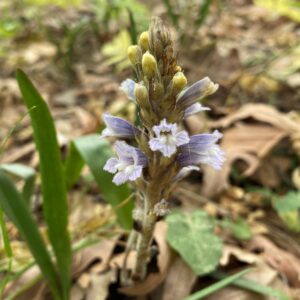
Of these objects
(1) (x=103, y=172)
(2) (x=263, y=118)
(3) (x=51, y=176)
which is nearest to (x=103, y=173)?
(1) (x=103, y=172)

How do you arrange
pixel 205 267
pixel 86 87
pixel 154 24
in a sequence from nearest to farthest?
pixel 154 24 < pixel 205 267 < pixel 86 87

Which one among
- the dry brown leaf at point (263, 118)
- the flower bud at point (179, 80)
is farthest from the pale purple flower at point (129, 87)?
the dry brown leaf at point (263, 118)

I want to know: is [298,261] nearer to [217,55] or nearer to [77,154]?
[77,154]

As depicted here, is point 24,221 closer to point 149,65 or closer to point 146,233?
point 146,233

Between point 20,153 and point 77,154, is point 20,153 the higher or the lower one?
the lower one

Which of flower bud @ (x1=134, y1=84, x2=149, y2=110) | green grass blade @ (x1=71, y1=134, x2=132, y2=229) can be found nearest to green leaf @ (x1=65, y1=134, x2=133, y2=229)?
green grass blade @ (x1=71, y1=134, x2=132, y2=229)

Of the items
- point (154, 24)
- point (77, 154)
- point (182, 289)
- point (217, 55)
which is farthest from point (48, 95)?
point (154, 24)

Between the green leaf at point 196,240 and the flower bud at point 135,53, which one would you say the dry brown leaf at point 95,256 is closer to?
the green leaf at point 196,240

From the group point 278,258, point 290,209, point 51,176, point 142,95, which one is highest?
point 142,95
